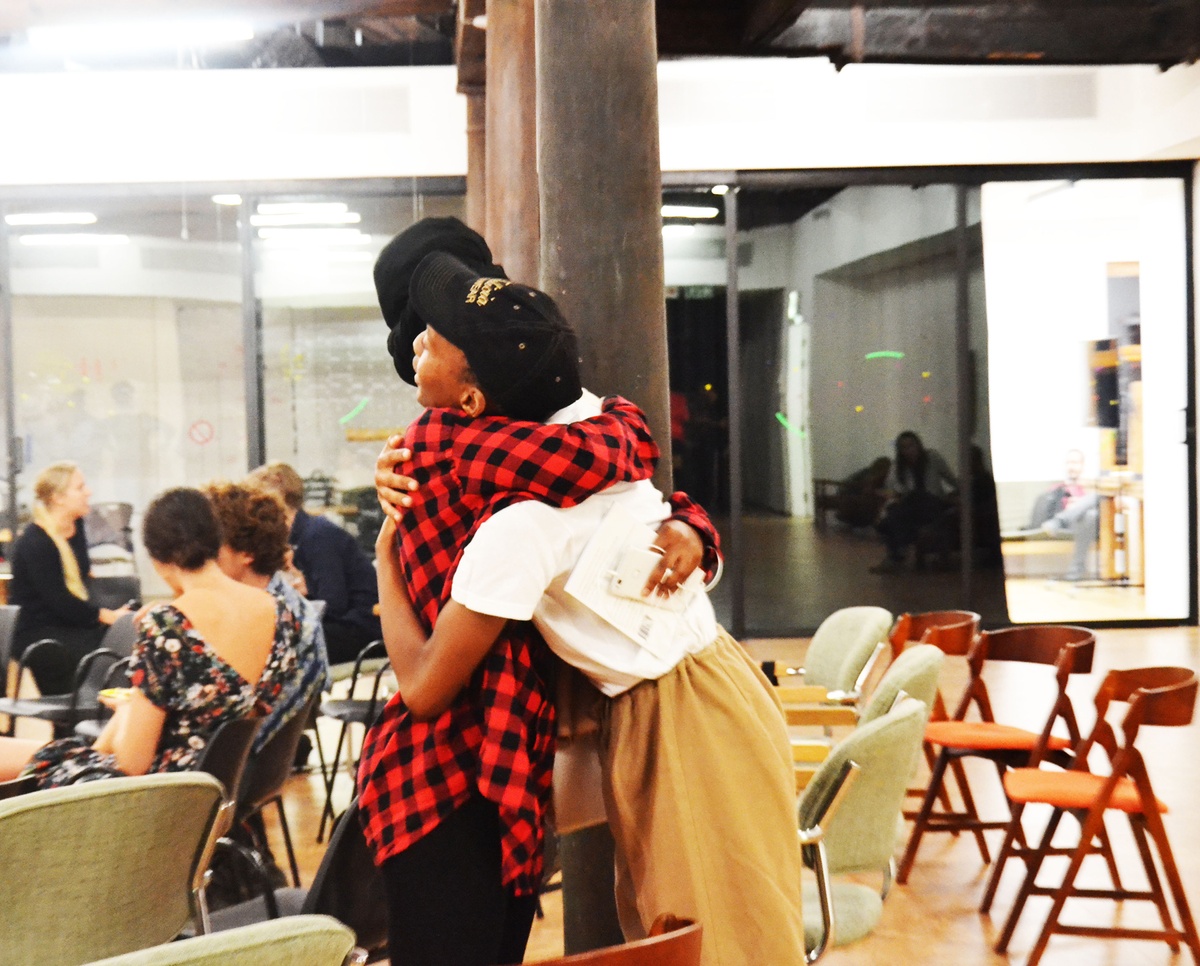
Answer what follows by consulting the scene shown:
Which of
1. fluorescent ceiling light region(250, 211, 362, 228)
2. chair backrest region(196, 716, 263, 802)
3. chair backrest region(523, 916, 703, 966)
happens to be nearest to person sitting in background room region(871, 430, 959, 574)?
fluorescent ceiling light region(250, 211, 362, 228)

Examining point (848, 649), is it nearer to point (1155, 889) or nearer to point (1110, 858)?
point (1110, 858)

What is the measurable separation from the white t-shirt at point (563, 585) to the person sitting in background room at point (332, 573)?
12.9ft

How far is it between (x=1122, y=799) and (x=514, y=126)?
2982mm

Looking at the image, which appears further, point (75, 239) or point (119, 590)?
point (75, 239)

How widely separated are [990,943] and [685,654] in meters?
2.53

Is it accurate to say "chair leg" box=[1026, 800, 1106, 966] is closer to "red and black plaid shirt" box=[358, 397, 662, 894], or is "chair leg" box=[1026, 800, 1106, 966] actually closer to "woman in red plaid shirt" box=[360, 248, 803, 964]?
"woman in red plaid shirt" box=[360, 248, 803, 964]

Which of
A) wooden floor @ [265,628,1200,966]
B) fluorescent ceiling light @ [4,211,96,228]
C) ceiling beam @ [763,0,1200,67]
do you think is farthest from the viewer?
fluorescent ceiling light @ [4,211,96,228]

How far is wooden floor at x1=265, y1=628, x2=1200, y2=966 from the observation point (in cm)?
358

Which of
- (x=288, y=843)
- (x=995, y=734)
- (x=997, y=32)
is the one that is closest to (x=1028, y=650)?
(x=995, y=734)

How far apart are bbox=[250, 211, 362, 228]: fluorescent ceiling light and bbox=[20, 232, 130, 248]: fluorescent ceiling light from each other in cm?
92

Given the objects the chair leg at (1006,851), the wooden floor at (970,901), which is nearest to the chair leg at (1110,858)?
the wooden floor at (970,901)

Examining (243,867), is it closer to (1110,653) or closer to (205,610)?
(205,610)

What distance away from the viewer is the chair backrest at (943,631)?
4559 millimetres

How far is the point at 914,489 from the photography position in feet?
29.3
